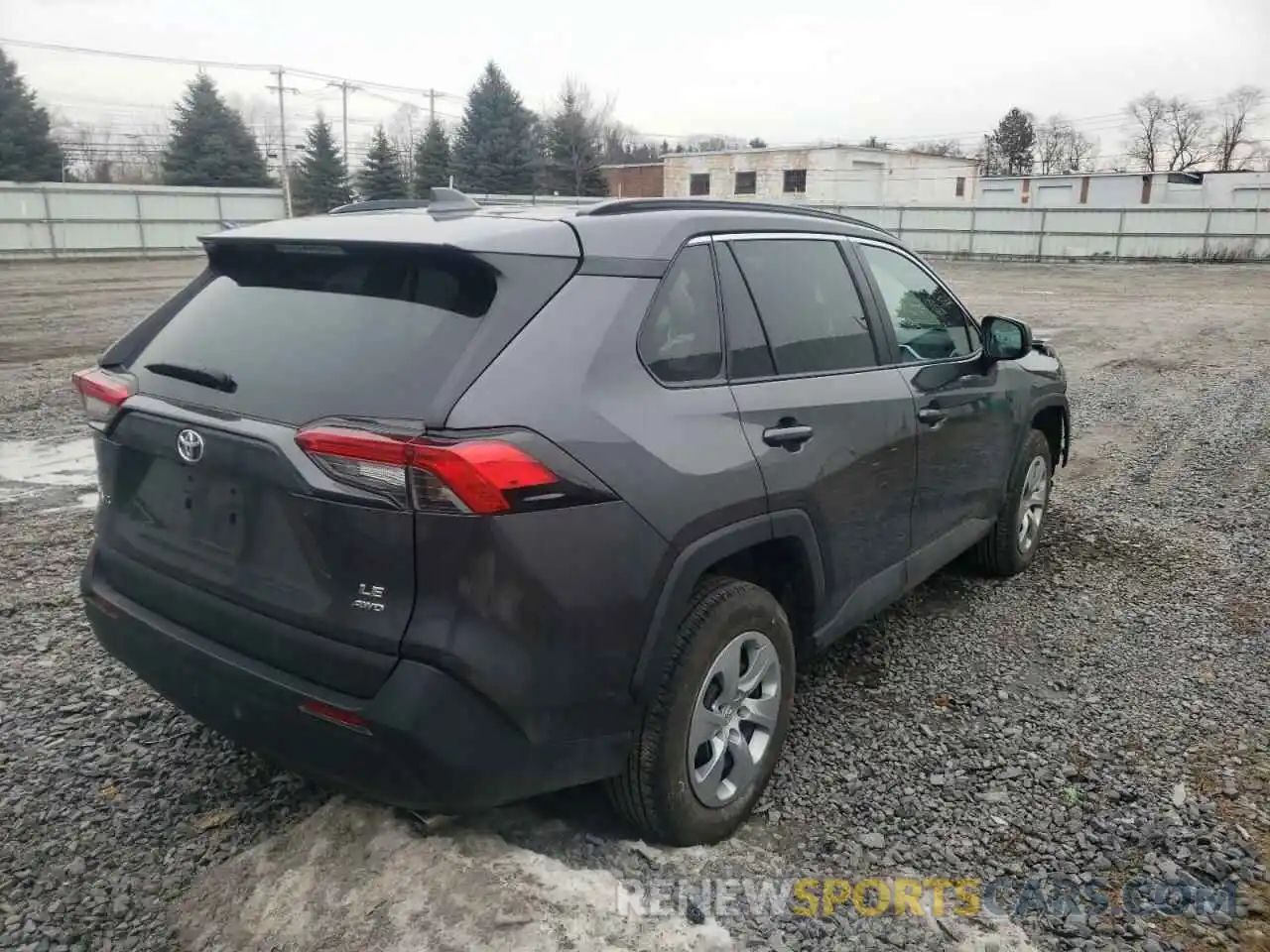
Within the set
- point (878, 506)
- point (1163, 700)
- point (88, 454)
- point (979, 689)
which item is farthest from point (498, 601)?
point (88, 454)

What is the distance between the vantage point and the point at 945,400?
388cm

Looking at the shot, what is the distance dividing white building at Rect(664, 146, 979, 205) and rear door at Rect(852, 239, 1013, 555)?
49.3m

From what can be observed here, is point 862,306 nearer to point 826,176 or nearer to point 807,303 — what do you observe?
point 807,303

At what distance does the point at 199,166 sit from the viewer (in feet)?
153

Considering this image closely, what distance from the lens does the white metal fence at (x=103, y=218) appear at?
2987 centimetres

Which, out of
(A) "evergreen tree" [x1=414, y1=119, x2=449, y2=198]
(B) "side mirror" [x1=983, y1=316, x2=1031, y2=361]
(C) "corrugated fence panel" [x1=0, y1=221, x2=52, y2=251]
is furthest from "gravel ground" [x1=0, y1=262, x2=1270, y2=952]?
(A) "evergreen tree" [x1=414, y1=119, x2=449, y2=198]

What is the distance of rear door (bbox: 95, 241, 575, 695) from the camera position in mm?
2205

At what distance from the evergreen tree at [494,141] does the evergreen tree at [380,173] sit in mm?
3346

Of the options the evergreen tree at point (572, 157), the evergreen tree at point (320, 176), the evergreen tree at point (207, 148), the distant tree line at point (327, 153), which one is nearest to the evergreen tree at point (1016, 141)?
the distant tree line at point (327, 153)

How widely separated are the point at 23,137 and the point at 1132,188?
51.0 m

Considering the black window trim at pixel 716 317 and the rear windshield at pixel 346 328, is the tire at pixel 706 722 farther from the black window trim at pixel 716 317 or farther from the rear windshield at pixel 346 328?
the rear windshield at pixel 346 328

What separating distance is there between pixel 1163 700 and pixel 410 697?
9.87 feet

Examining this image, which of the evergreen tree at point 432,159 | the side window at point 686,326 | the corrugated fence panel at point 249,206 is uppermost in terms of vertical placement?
the evergreen tree at point 432,159

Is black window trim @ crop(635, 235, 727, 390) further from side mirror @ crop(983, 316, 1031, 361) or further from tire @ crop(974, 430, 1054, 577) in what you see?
tire @ crop(974, 430, 1054, 577)
